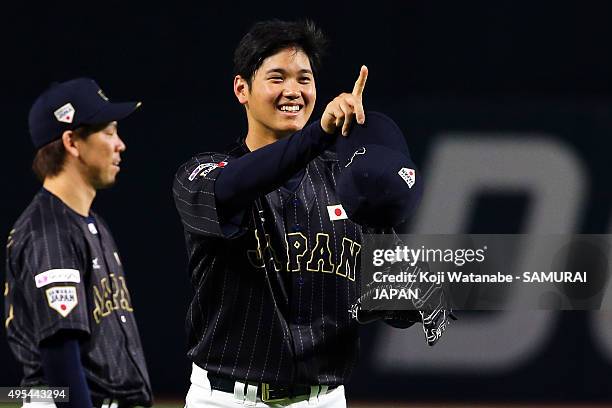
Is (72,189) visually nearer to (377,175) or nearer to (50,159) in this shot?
(50,159)

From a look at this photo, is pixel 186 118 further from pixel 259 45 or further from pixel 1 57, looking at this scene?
pixel 259 45

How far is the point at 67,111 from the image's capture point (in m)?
3.84

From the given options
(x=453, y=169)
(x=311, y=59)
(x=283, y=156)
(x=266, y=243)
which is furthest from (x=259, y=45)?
(x=453, y=169)

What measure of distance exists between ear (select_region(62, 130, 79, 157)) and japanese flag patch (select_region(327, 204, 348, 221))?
35.3 inches

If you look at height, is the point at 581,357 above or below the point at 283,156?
below

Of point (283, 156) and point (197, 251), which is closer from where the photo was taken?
point (283, 156)

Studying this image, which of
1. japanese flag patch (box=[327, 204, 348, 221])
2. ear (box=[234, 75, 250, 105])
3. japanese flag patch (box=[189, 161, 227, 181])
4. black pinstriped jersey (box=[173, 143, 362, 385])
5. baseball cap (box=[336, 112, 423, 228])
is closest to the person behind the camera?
baseball cap (box=[336, 112, 423, 228])

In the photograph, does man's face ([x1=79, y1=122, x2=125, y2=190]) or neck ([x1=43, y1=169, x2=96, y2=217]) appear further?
man's face ([x1=79, y1=122, x2=125, y2=190])

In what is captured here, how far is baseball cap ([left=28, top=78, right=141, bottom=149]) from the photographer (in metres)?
3.80

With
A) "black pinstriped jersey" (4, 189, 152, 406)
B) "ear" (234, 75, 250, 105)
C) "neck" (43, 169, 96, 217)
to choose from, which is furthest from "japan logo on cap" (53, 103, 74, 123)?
"ear" (234, 75, 250, 105)

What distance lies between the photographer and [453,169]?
7.05 metres

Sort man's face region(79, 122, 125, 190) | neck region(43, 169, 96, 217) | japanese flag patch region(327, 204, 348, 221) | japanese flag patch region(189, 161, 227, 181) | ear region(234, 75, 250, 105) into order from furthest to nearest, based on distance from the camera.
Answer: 1. man's face region(79, 122, 125, 190)
2. neck region(43, 169, 96, 217)
3. ear region(234, 75, 250, 105)
4. japanese flag patch region(327, 204, 348, 221)
5. japanese flag patch region(189, 161, 227, 181)

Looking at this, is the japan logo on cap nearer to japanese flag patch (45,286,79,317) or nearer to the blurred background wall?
japanese flag patch (45,286,79,317)

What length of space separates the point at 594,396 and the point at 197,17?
3303 millimetres
